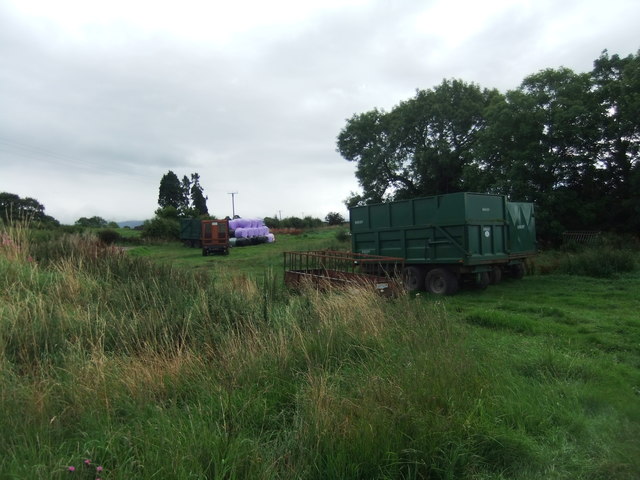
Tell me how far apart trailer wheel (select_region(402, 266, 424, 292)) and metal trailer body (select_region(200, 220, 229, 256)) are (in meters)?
21.7

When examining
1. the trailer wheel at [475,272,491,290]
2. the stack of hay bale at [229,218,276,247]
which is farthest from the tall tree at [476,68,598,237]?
the stack of hay bale at [229,218,276,247]

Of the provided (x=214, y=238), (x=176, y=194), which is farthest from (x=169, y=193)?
(x=214, y=238)

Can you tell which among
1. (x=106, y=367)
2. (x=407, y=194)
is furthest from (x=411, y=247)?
(x=407, y=194)

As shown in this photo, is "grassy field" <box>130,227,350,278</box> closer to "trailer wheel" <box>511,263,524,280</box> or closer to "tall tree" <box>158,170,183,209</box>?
"trailer wheel" <box>511,263,524,280</box>

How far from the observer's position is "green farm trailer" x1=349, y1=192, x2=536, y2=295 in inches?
460

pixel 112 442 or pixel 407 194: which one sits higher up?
pixel 407 194

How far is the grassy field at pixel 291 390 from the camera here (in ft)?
9.29

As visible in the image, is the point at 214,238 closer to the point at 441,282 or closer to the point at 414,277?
the point at 414,277

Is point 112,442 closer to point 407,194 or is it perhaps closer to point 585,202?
point 585,202

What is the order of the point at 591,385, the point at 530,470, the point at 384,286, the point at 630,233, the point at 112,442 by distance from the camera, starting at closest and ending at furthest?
the point at 112,442 → the point at 530,470 → the point at 591,385 → the point at 384,286 → the point at 630,233

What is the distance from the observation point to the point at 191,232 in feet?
132

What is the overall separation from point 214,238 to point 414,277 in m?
22.4

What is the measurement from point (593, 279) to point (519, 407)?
1112cm

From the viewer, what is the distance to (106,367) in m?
3.94
